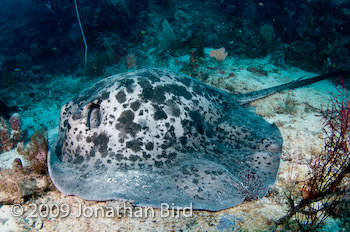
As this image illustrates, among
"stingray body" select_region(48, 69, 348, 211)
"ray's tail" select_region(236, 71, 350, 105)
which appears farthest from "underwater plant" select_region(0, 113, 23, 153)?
"ray's tail" select_region(236, 71, 350, 105)

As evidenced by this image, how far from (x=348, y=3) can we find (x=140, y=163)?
1248 centimetres

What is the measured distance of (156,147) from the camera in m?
2.92

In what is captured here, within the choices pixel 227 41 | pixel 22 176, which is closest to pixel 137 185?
pixel 22 176

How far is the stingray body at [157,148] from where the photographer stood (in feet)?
8.00

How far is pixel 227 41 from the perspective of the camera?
1055 cm

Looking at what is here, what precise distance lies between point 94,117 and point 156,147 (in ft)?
4.02

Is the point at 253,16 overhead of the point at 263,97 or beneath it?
overhead

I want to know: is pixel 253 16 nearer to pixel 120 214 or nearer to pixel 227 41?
pixel 227 41

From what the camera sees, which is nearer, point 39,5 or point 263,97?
point 263,97

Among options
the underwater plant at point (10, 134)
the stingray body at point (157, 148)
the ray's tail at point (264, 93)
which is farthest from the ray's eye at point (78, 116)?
the ray's tail at point (264, 93)

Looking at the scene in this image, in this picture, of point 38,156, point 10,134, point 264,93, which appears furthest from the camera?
point 264,93

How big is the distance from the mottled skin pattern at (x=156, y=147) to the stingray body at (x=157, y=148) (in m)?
0.01

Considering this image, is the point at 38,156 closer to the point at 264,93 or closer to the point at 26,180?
the point at 26,180

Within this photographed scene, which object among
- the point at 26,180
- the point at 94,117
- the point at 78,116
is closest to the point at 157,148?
the point at 94,117
